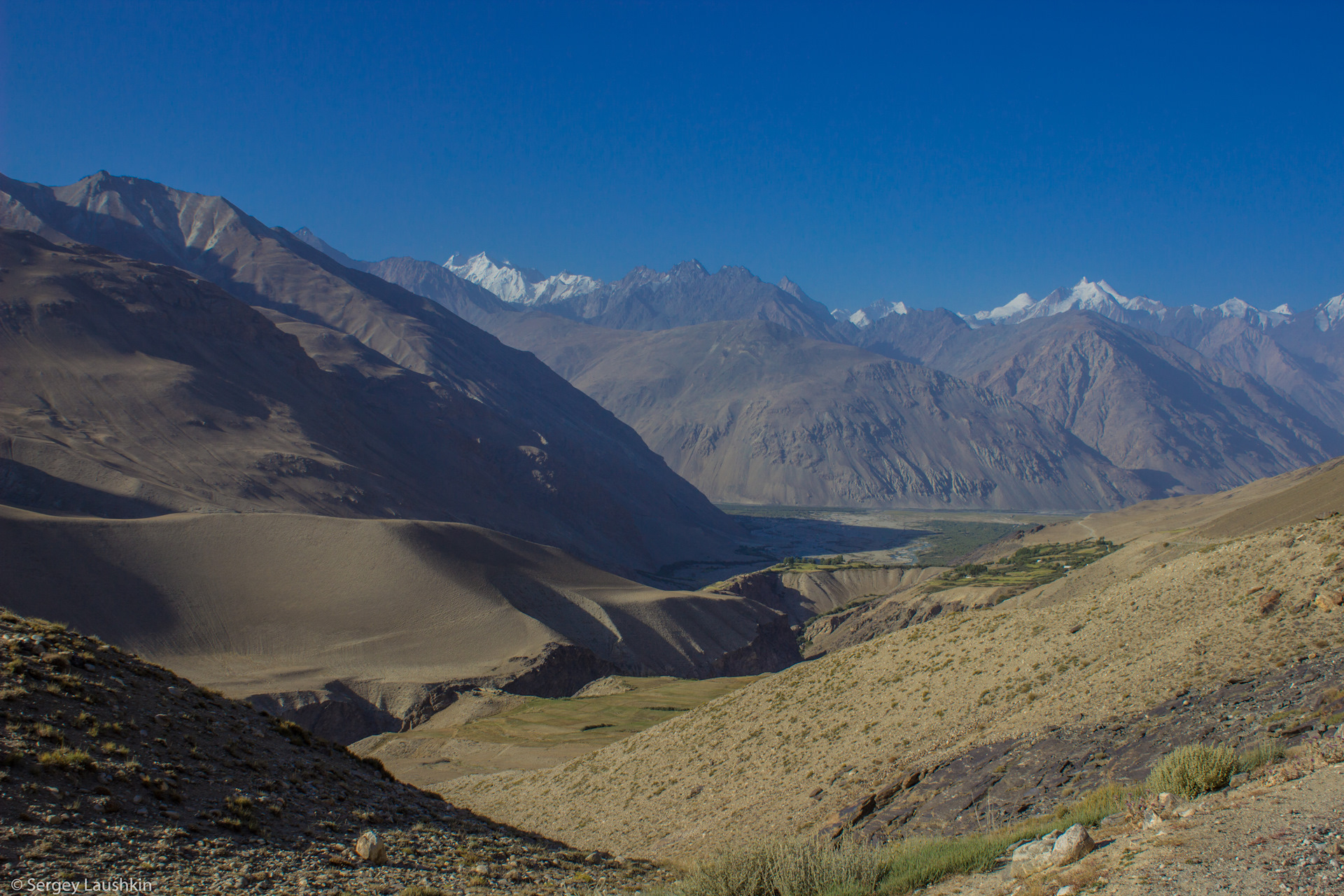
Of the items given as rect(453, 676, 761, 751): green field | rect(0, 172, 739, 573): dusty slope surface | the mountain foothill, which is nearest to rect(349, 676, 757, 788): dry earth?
rect(453, 676, 761, 751): green field

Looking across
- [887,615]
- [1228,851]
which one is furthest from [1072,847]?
[887,615]

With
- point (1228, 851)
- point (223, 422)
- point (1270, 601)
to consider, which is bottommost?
point (1270, 601)

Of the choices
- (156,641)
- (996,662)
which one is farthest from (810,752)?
(156,641)

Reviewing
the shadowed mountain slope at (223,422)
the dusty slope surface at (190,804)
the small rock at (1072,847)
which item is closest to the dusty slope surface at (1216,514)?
the small rock at (1072,847)

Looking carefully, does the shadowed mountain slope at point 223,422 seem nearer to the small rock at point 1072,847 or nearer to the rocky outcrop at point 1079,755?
the rocky outcrop at point 1079,755

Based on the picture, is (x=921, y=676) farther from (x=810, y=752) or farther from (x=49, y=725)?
(x=49, y=725)

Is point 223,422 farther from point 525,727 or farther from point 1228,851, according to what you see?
point 1228,851
